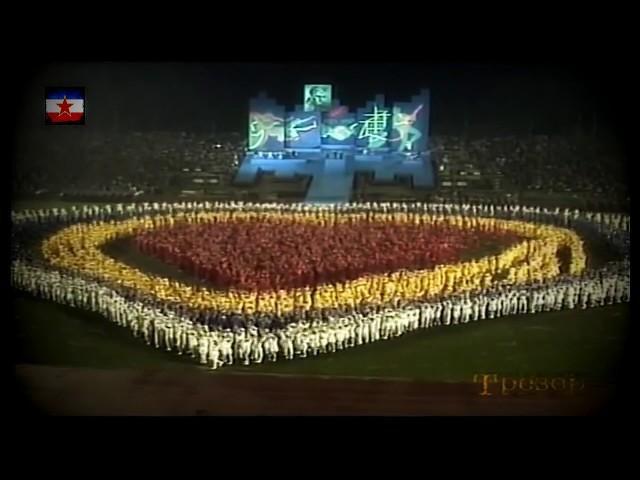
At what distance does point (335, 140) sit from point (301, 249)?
57cm

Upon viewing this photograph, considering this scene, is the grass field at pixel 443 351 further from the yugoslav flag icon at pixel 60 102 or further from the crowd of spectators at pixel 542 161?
the yugoslav flag icon at pixel 60 102

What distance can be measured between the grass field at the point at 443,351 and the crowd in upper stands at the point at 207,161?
63 centimetres

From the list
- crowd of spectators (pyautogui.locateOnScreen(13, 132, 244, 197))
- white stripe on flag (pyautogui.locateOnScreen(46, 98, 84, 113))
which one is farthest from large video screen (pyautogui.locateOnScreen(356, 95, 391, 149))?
white stripe on flag (pyautogui.locateOnScreen(46, 98, 84, 113))

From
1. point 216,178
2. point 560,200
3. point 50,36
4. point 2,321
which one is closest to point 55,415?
point 2,321

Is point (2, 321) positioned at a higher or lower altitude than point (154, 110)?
lower

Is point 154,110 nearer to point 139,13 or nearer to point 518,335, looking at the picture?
point 139,13

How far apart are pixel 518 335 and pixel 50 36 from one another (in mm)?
2709

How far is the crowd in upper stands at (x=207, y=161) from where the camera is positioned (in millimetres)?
4570

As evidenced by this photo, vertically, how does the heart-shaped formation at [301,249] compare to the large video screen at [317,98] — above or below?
below

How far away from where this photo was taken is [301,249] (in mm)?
4656

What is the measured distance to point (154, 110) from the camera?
4.64 m

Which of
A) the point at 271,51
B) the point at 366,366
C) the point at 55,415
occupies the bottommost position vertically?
the point at 55,415

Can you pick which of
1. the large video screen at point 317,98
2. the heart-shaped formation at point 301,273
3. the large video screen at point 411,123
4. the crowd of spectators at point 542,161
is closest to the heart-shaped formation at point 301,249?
the heart-shaped formation at point 301,273

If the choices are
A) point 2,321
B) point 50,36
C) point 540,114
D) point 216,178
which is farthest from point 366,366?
point 50,36
